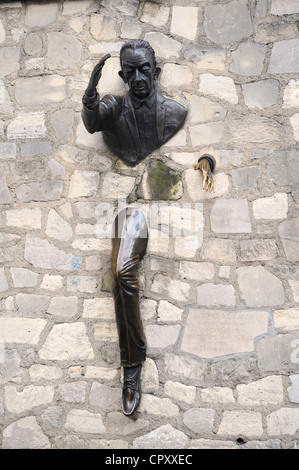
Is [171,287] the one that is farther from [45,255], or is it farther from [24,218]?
[24,218]

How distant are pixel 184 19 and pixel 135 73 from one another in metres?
0.48

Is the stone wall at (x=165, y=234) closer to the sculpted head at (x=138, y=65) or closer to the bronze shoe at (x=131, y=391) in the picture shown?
the bronze shoe at (x=131, y=391)

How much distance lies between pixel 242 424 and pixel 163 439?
398 millimetres

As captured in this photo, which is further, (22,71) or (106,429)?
(22,71)

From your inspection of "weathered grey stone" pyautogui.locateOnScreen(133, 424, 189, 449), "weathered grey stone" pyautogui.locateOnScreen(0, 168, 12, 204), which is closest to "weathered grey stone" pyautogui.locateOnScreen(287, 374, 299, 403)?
"weathered grey stone" pyautogui.locateOnScreen(133, 424, 189, 449)

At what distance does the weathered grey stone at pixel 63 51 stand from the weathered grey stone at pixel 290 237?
4.70 feet

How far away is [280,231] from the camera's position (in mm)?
3174

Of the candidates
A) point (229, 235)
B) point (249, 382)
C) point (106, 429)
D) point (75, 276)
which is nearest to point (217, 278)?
point (229, 235)

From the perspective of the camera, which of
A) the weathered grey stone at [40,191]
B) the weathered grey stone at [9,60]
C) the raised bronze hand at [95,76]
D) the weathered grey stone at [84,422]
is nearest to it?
→ the raised bronze hand at [95,76]

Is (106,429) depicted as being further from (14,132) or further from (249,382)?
(14,132)

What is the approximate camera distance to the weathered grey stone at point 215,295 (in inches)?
125

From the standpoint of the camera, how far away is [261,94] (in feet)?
10.8

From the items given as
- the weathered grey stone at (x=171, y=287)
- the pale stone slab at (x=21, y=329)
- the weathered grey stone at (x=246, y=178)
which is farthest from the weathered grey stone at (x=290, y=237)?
the pale stone slab at (x=21, y=329)

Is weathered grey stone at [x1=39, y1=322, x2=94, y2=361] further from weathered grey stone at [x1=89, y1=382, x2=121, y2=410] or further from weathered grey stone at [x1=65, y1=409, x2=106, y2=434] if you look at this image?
weathered grey stone at [x1=65, y1=409, x2=106, y2=434]
